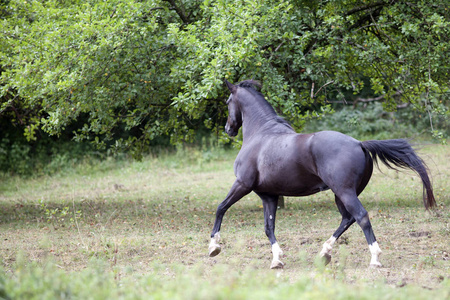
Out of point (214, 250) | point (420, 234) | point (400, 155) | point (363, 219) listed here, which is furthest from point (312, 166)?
point (420, 234)

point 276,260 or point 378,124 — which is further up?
point 276,260

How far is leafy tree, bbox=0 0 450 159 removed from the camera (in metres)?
8.55

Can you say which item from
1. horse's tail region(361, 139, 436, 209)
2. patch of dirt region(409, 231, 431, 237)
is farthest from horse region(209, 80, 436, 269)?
patch of dirt region(409, 231, 431, 237)

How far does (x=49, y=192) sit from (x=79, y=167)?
4.19m

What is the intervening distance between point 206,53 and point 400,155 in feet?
13.0

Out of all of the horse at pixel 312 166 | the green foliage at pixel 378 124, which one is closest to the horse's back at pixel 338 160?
the horse at pixel 312 166

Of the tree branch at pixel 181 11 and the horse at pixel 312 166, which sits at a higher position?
the tree branch at pixel 181 11

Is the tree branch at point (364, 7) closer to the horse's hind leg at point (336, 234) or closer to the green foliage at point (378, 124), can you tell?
the horse's hind leg at point (336, 234)

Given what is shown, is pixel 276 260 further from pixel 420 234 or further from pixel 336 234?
pixel 420 234

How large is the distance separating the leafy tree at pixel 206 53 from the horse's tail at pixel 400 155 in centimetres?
293

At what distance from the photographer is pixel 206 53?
327 inches

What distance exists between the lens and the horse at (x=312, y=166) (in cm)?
542

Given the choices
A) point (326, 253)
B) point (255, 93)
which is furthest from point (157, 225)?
point (326, 253)

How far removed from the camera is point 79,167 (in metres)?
18.9
